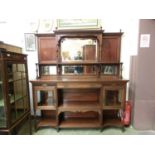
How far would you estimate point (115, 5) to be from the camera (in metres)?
0.45

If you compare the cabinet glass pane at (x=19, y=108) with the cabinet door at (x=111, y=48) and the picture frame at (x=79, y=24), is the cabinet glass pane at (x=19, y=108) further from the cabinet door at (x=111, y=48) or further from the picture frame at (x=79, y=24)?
the cabinet door at (x=111, y=48)

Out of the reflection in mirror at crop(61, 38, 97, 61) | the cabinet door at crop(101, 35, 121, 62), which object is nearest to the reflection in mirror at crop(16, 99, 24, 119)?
the reflection in mirror at crop(61, 38, 97, 61)

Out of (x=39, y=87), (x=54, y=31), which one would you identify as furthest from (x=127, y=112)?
(x=54, y=31)

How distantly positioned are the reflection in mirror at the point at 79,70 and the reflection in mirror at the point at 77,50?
0.53 feet

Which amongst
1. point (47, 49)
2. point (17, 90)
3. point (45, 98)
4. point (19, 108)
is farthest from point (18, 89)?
point (47, 49)

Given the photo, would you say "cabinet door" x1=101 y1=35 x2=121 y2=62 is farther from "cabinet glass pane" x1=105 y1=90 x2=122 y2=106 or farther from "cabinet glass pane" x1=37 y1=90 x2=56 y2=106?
"cabinet glass pane" x1=37 y1=90 x2=56 y2=106

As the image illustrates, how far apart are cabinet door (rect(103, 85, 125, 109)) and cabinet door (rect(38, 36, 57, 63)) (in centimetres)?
120

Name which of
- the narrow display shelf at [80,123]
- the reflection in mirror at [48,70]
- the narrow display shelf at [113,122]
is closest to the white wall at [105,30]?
the reflection in mirror at [48,70]

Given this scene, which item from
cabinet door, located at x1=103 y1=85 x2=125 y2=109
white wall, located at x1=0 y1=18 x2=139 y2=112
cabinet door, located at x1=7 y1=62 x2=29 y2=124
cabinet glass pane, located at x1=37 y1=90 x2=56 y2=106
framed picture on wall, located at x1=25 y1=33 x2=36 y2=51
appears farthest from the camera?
framed picture on wall, located at x1=25 y1=33 x2=36 y2=51

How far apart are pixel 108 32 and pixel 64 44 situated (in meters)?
Result: 0.89

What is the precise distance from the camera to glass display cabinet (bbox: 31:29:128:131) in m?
2.45

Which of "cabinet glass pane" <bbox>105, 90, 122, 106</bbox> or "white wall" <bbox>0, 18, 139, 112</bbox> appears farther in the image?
"white wall" <bbox>0, 18, 139, 112</bbox>
